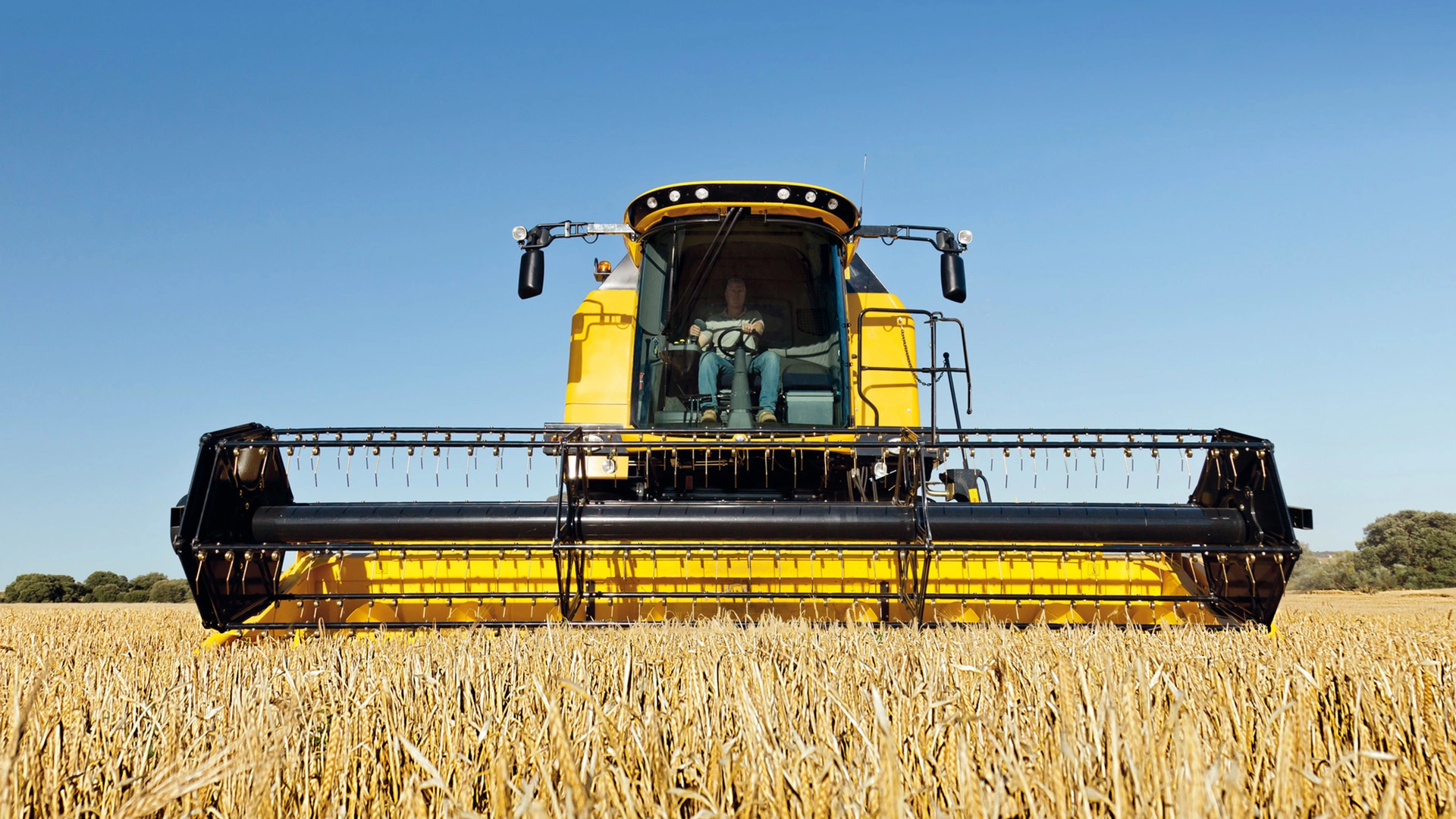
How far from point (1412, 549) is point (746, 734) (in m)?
22.1

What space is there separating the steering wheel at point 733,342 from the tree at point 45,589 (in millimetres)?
16044

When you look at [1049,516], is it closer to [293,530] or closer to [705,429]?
[705,429]

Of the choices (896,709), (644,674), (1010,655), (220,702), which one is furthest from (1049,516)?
(220,702)

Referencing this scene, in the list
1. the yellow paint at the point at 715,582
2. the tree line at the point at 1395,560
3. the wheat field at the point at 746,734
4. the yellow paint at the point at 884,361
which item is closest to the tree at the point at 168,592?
the yellow paint at the point at 715,582

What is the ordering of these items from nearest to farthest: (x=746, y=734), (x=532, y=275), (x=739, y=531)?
(x=746, y=734)
(x=739, y=531)
(x=532, y=275)

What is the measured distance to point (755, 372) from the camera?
6.31 metres

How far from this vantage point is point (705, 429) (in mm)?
4996

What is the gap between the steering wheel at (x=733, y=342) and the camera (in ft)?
21.0

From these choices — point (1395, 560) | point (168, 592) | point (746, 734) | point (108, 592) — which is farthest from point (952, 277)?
point (1395, 560)

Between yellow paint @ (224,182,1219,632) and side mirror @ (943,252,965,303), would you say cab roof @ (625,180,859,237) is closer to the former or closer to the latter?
side mirror @ (943,252,965,303)

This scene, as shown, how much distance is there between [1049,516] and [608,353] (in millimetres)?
3306

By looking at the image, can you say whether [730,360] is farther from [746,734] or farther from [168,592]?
[168,592]

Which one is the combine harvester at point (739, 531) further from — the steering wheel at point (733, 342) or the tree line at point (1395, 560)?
the tree line at point (1395, 560)

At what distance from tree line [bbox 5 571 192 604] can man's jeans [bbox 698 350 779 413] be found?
14.5 metres
